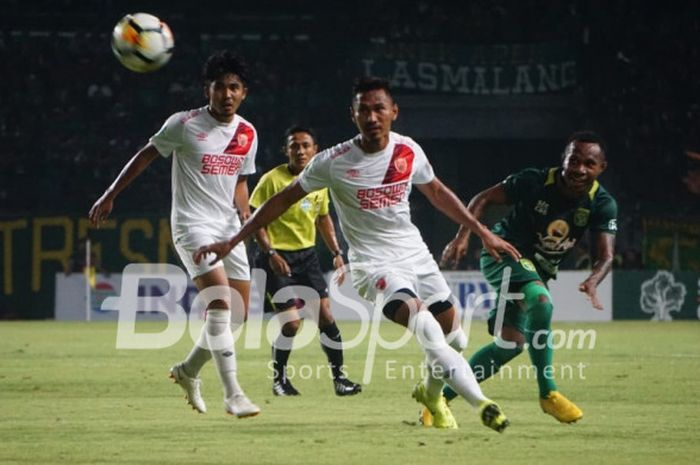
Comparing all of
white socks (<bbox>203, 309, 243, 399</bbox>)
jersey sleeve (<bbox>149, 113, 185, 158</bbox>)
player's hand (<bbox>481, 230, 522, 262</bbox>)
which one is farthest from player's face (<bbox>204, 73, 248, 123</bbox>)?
player's hand (<bbox>481, 230, 522, 262</bbox>)

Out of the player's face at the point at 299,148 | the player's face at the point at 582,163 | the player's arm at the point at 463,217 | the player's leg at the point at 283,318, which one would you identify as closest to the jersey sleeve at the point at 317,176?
the player's arm at the point at 463,217

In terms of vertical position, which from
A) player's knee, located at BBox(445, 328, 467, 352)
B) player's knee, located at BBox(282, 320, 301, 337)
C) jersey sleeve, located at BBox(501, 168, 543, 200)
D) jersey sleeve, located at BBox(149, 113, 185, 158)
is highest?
jersey sleeve, located at BBox(149, 113, 185, 158)

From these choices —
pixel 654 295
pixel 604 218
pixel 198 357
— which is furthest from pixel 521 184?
pixel 654 295

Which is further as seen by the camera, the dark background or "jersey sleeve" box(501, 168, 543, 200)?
the dark background

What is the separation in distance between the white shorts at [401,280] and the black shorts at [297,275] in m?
3.40

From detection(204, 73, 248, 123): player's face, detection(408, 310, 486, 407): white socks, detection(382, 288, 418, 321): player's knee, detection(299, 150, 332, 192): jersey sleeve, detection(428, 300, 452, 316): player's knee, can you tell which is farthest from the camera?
detection(204, 73, 248, 123): player's face

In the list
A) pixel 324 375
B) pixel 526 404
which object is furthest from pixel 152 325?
pixel 526 404

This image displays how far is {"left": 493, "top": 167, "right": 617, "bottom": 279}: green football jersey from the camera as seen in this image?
904cm

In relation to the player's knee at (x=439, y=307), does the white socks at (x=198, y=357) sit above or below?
below

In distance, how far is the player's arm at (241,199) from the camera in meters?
9.50

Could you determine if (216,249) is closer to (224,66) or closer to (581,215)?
(224,66)

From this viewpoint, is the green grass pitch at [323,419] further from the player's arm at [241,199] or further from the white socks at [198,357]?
the player's arm at [241,199]

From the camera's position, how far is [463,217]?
811cm

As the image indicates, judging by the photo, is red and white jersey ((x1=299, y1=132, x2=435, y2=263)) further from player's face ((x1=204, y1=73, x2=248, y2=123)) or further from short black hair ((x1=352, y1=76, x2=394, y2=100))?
player's face ((x1=204, y1=73, x2=248, y2=123))
